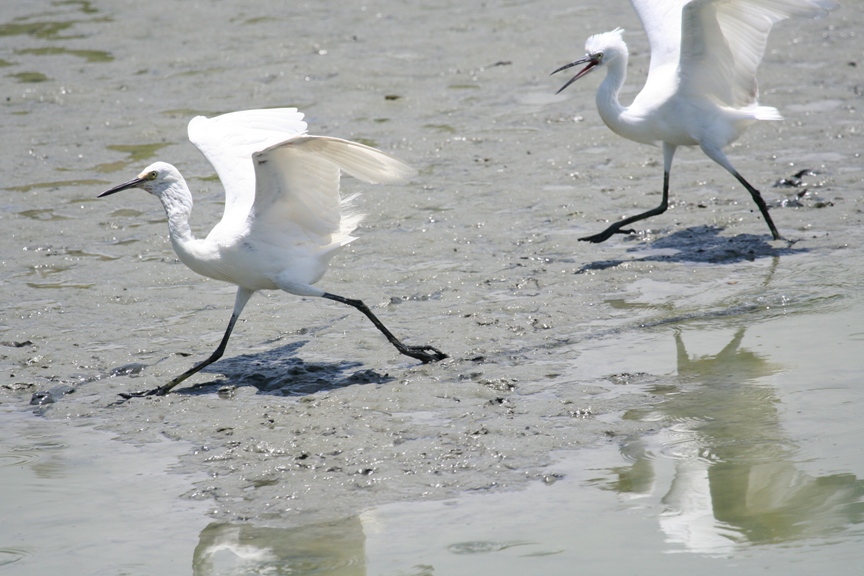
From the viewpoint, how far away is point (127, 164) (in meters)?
9.45

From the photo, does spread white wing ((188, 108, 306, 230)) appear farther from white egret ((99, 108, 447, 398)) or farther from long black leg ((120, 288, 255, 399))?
long black leg ((120, 288, 255, 399))

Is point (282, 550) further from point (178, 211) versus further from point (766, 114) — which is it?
point (766, 114)

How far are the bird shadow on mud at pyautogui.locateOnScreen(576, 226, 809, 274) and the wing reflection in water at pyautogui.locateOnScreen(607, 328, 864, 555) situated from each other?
1.84 meters

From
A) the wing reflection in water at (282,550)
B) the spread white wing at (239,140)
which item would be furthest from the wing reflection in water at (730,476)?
the spread white wing at (239,140)

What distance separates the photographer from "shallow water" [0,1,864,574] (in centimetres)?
416

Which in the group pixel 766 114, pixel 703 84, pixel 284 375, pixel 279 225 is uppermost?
pixel 703 84

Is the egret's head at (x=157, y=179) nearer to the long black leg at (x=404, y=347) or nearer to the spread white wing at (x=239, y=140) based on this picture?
the spread white wing at (x=239, y=140)

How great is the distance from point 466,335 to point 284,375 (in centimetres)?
108

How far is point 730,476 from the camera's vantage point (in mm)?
4359

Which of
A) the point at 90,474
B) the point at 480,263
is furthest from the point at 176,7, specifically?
the point at 90,474

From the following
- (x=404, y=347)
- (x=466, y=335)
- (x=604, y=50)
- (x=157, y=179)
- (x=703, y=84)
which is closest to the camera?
(x=404, y=347)

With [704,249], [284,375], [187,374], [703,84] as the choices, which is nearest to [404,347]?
[284,375]

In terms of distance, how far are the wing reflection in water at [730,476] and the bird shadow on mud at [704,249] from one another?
72.6 inches

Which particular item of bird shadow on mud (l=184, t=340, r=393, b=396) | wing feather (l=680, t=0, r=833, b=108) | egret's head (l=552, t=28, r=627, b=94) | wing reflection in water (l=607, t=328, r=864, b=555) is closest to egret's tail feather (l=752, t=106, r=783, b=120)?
wing feather (l=680, t=0, r=833, b=108)
